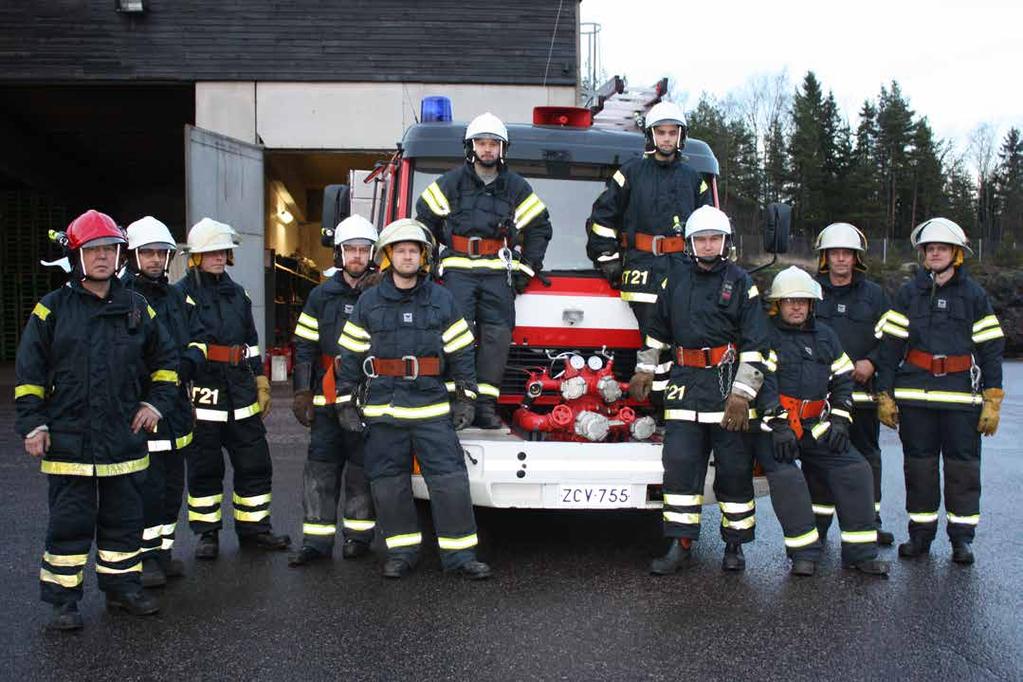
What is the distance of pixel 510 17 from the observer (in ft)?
54.3

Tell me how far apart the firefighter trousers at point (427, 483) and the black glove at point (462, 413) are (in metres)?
0.05

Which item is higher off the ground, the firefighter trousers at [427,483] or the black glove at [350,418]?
the black glove at [350,418]

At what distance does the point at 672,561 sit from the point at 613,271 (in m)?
1.70

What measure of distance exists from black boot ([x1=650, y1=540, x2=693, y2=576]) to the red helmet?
3217mm

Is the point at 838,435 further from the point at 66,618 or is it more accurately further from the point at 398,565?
the point at 66,618

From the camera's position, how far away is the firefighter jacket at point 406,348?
17.3ft

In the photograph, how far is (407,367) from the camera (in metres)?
5.29

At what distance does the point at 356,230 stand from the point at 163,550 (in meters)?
2.08

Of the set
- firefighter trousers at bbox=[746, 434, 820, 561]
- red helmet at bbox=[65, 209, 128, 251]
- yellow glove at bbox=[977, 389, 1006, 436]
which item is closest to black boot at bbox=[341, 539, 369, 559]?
red helmet at bbox=[65, 209, 128, 251]

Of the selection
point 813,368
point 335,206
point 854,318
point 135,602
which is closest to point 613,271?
point 813,368

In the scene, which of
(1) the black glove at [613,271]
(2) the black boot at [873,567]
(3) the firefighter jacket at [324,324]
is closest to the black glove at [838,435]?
(2) the black boot at [873,567]

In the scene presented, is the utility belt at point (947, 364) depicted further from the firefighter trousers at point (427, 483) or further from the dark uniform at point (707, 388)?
the firefighter trousers at point (427, 483)

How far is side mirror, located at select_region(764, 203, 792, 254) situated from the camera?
629 cm

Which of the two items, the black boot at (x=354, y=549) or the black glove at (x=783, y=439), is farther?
the black boot at (x=354, y=549)
